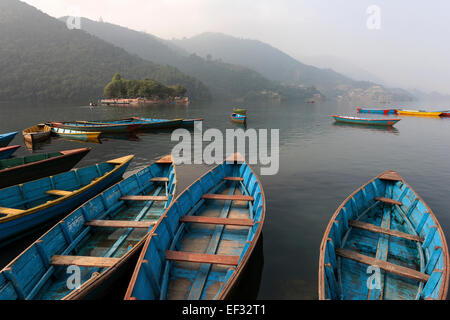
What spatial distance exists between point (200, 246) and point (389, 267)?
6154 millimetres

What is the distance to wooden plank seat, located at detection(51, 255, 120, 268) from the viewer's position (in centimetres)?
690

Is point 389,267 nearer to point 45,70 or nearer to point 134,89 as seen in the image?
point 134,89

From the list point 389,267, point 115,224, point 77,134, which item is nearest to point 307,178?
point 389,267

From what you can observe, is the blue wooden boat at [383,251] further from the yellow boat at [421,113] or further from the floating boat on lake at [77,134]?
the yellow boat at [421,113]

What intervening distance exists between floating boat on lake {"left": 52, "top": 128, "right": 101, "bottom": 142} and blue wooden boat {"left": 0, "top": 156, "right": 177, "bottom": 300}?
19.3m

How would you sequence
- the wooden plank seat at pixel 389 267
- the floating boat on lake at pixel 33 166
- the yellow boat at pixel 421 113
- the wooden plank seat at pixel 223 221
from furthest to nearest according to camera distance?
the yellow boat at pixel 421 113, the floating boat on lake at pixel 33 166, the wooden plank seat at pixel 223 221, the wooden plank seat at pixel 389 267

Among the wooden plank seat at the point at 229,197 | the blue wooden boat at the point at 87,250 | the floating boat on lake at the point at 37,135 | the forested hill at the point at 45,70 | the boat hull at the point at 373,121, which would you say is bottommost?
the blue wooden boat at the point at 87,250

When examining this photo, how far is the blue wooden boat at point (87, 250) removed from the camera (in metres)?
6.04

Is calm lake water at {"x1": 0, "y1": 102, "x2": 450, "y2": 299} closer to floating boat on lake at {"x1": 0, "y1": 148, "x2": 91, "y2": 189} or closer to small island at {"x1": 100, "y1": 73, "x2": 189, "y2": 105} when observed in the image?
floating boat on lake at {"x1": 0, "y1": 148, "x2": 91, "y2": 189}

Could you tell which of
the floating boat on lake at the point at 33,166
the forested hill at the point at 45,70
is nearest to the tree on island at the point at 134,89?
the forested hill at the point at 45,70

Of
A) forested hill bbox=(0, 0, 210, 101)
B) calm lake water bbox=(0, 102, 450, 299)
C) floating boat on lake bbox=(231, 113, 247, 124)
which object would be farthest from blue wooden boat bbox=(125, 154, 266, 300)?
forested hill bbox=(0, 0, 210, 101)

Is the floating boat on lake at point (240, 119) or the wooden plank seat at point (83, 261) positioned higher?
the floating boat on lake at point (240, 119)

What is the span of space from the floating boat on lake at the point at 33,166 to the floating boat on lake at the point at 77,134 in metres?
12.0
